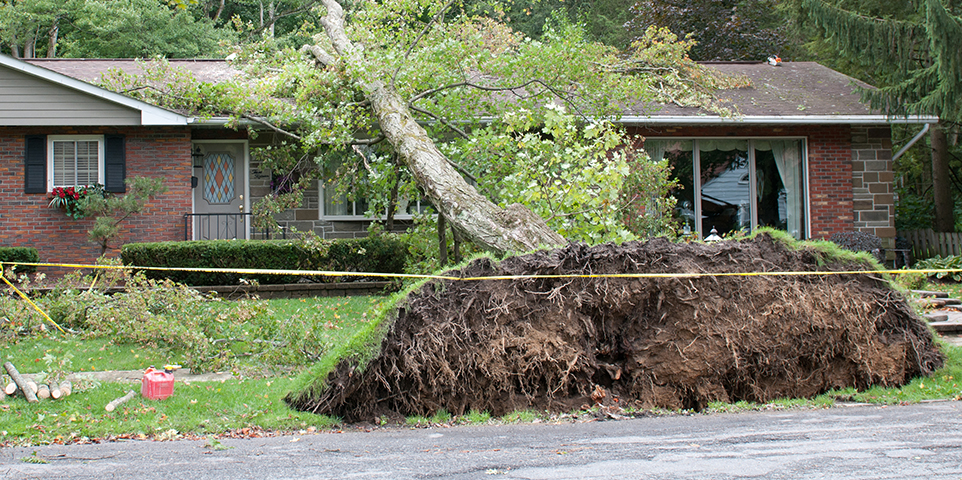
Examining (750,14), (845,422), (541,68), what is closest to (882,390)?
(845,422)

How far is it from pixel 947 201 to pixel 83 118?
1815cm

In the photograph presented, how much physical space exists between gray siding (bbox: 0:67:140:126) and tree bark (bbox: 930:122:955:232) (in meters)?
17.0

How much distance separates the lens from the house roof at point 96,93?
1084 centimetres

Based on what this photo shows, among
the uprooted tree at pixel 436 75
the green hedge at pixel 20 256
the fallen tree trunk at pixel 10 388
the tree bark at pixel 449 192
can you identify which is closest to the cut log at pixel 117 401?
the fallen tree trunk at pixel 10 388

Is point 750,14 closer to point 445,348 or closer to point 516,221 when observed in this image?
point 516,221

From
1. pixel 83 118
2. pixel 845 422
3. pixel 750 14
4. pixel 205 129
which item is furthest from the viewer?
pixel 750 14

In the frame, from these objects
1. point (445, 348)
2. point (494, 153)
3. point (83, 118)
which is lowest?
point (445, 348)

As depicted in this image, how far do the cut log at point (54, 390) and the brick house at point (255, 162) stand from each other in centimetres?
574

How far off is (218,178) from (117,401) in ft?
27.3

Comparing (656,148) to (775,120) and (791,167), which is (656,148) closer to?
(775,120)

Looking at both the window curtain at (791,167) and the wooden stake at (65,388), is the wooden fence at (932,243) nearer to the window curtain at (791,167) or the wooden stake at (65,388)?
the window curtain at (791,167)

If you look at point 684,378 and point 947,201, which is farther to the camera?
point 947,201

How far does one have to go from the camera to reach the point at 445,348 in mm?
4676

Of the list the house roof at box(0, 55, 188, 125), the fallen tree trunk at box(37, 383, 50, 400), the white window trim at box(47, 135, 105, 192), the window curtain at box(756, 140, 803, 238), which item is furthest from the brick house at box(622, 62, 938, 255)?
the fallen tree trunk at box(37, 383, 50, 400)
